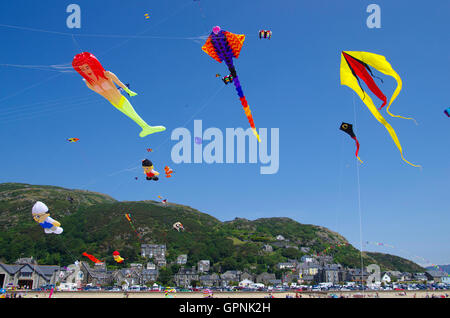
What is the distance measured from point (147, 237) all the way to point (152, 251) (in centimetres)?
1157

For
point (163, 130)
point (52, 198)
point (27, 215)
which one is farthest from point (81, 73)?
point (52, 198)

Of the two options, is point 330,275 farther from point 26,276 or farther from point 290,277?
→ point 26,276

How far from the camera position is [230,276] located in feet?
277

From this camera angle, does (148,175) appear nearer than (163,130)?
No

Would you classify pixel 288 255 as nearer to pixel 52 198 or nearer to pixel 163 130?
→ pixel 52 198

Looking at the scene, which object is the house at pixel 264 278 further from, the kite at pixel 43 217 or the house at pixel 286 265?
the kite at pixel 43 217

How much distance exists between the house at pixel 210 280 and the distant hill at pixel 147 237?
10.5 meters

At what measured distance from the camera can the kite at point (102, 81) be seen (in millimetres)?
12234

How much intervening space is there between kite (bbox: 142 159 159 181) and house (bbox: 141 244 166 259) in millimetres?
79317

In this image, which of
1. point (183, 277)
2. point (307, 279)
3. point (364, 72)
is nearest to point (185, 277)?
point (183, 277)
